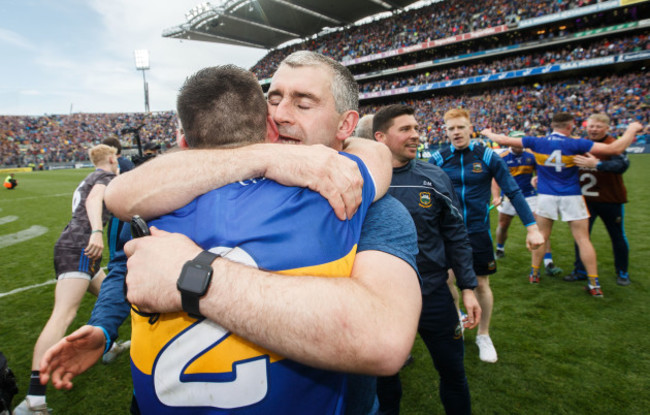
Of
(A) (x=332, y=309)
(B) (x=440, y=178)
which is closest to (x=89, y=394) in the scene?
(A) (x=332, y=309)

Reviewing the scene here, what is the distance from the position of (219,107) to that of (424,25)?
43893 millimetres

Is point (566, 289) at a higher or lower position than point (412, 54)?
lower

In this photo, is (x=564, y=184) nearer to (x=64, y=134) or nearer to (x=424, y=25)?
(x=424, y=25)

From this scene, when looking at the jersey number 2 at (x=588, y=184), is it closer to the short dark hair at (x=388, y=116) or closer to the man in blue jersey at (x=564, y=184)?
the man in blue jersey at (x=564, y=184)

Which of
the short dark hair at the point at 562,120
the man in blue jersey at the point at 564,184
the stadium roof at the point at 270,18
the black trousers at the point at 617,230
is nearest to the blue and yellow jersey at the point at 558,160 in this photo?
the man in blue jersey at the point at 564,184

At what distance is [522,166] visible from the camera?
6441 millimetres

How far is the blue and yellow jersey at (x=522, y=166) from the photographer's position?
638 centimetres

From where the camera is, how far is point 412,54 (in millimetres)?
39625

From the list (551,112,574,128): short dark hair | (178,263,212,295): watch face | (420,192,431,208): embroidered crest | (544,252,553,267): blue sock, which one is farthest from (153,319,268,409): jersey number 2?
(544,252,553,267): blue sock

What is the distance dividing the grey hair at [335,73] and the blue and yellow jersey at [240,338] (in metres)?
0.88

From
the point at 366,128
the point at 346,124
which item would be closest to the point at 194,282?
the point at 346,124

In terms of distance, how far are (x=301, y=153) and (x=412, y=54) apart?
1721 inches

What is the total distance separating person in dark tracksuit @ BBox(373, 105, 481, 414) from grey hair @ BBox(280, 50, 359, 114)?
1172mm

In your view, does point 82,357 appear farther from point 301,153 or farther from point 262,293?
point 301,153
